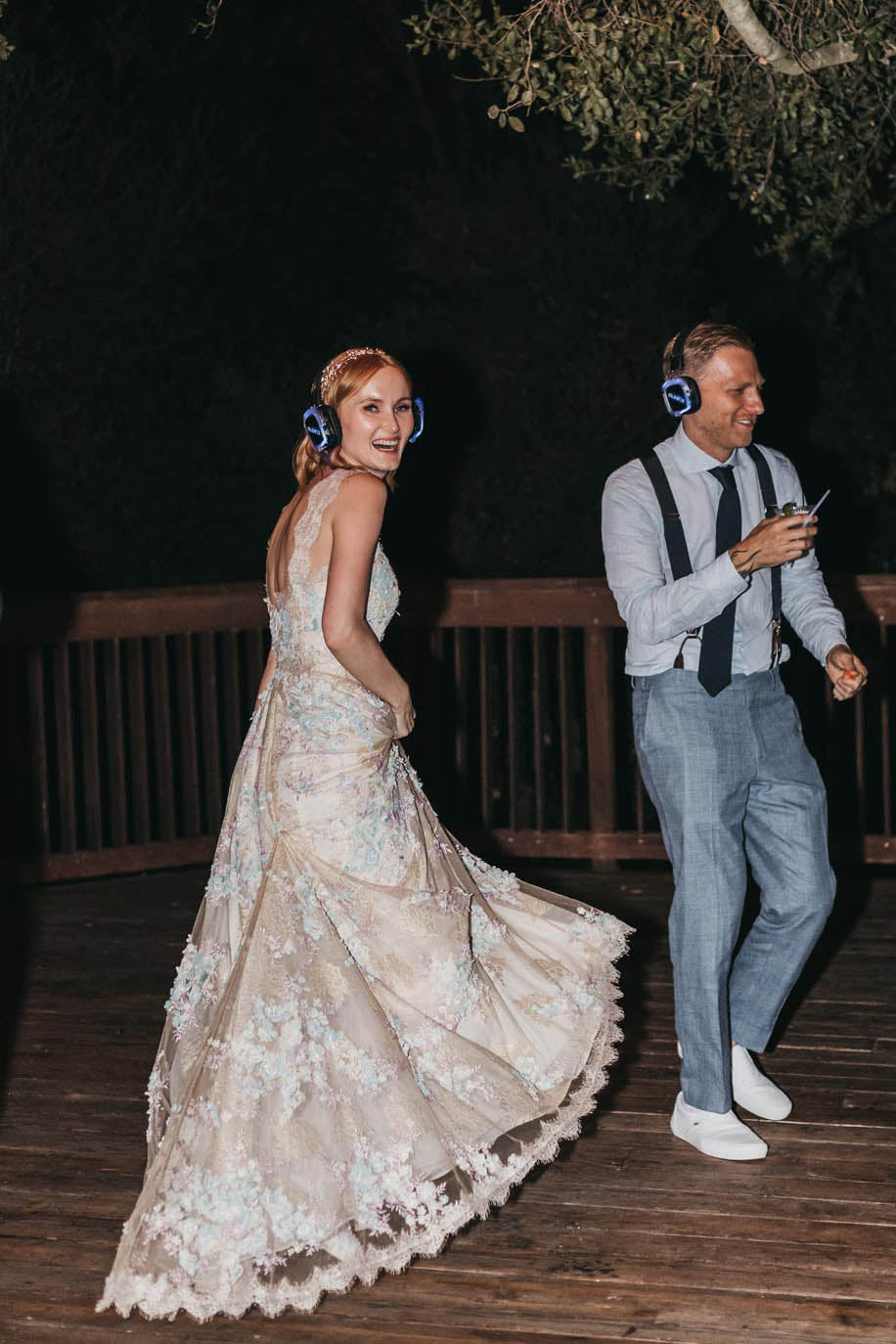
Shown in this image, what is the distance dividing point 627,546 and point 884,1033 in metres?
2.06

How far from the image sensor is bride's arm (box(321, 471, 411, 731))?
3969 millimetres

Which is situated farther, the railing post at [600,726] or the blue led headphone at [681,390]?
the railing post at [600,726]

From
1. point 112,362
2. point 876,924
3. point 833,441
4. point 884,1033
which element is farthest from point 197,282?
point 884,1033

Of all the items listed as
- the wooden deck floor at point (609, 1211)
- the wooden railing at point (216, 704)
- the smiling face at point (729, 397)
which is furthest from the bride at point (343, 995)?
the wooden railing at point (216, 704)

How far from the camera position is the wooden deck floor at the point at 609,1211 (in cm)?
356

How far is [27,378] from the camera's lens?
1227cm

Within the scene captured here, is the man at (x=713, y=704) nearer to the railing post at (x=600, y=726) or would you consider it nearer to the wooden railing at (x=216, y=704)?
the wooden railing at (x=216, y=704)

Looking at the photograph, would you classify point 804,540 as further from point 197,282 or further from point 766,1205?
point 197,282

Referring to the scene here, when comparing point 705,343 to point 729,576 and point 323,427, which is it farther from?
point 323,427

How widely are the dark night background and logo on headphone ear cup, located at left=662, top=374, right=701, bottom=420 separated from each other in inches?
→ 253

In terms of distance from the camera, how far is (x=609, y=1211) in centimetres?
409

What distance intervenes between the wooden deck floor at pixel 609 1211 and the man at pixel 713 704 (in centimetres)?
26

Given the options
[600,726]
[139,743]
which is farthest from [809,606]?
[139,743]

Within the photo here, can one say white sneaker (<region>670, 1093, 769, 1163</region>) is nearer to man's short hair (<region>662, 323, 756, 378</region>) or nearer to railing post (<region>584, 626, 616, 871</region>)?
man's short hair (<region>662, 323, 756, 378</region>)
